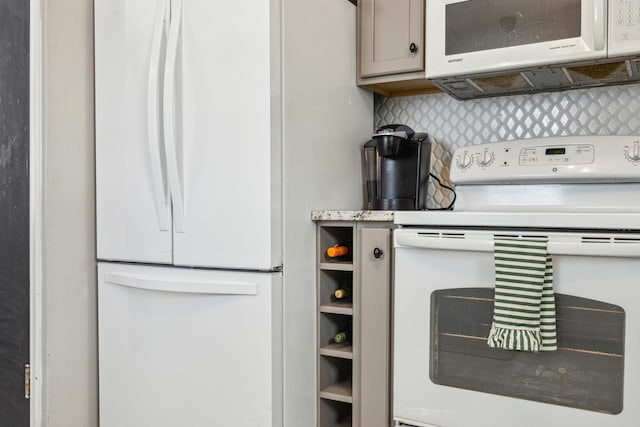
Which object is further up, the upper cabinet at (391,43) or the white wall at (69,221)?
the upper cabinet at (391,43)

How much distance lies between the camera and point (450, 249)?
1392 millimetres

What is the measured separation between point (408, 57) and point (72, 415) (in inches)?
65.7

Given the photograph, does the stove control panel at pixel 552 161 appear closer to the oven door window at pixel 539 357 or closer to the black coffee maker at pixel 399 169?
the black coffee maker at pixel 399 169

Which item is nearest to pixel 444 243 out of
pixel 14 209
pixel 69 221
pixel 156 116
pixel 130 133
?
pixel 156 116

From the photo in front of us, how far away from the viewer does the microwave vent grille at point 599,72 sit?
5.33 ft

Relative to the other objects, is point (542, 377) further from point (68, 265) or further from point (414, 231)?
point (68, 265)

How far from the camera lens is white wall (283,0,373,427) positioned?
1572 mm

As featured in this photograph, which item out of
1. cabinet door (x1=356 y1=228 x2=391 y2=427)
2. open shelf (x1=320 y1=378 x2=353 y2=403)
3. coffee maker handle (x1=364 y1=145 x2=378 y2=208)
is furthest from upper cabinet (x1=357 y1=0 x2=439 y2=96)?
open shelf (x1=320 y1=378 x2=353 y2=403)

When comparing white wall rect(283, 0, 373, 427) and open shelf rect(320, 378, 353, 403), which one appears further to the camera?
open shelf rect(320, 378, 353, 403)

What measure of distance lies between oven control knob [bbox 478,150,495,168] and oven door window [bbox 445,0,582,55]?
32cm

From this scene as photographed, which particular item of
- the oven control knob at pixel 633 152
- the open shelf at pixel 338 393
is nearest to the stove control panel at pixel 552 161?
the oven control knob at pixel 633 152

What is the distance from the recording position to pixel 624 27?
1.50 meters

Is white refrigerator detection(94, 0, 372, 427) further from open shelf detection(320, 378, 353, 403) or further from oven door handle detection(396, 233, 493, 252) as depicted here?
oven door handle detection(396, 233, 493, 252)

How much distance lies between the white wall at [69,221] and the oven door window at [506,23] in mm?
1236
